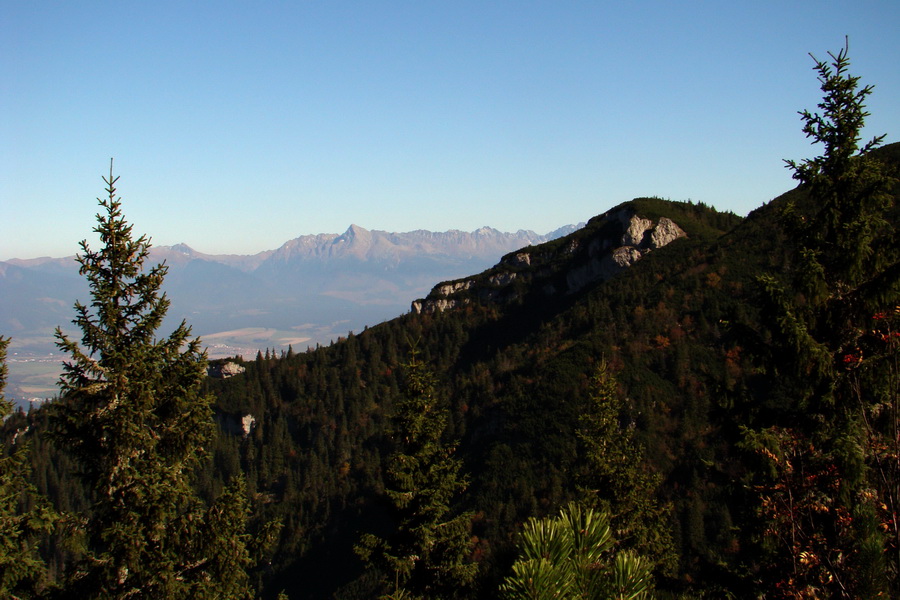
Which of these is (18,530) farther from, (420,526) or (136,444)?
(420,526)

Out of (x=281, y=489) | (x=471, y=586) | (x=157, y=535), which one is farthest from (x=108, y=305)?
(x=281, y=489)

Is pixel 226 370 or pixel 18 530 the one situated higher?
pixel 18 530

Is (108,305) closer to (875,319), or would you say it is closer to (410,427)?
(410,427)

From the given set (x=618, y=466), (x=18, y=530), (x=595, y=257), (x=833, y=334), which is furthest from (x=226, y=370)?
(x=833, y=334)

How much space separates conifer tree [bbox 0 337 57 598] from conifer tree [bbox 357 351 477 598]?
9221mm

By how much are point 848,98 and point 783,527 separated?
317 inches

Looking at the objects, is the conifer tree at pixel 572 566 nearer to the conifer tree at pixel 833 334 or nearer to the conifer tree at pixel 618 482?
the conifer tree at pixel 833 334

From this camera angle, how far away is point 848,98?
11.1 m

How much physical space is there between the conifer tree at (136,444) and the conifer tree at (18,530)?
1865mm

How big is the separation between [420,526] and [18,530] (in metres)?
10.9

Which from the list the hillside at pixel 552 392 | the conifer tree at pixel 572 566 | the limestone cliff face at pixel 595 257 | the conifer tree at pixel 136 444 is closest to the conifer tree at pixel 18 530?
the conifer tree at pixel 136 444

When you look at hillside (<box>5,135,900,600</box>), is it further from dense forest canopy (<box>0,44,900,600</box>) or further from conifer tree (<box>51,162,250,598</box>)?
conifer tree (<box>51,162,250,598</box>)

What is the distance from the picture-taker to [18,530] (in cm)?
1281

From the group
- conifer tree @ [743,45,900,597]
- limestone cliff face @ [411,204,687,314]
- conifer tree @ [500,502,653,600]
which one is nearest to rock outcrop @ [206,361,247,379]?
limestone cliff face @ [411,204,687,314]
